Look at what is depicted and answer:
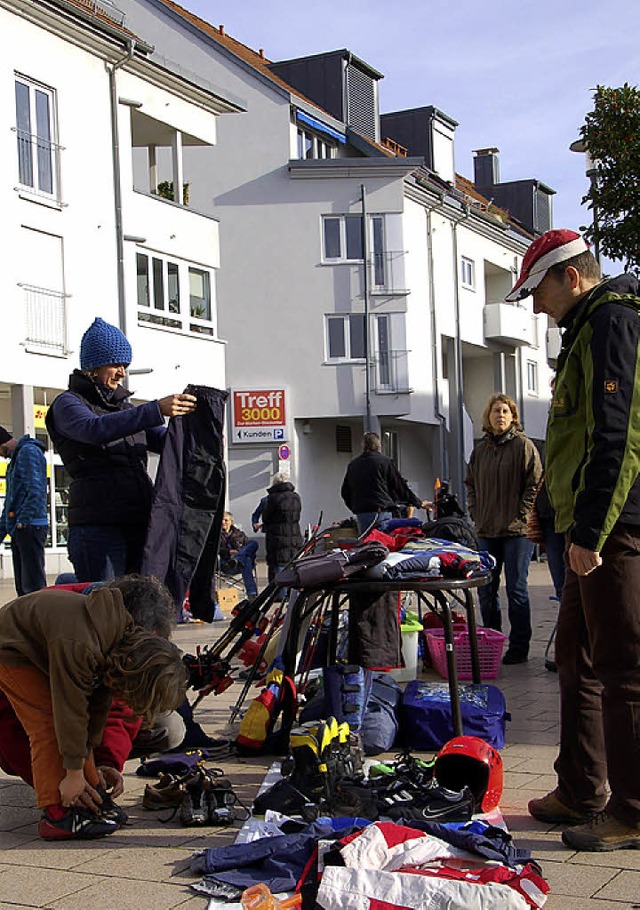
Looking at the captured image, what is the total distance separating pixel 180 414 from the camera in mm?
5727

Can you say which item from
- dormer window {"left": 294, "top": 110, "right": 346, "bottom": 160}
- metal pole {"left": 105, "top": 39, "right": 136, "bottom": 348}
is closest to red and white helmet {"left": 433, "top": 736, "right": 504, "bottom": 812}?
metal pole {"left": 105, "top": 39, "right": 136, "bottom": 348}

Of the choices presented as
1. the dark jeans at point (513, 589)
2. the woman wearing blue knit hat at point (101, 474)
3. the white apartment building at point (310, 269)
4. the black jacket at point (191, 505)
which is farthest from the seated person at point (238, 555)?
the white apartment building at point (310, 269)

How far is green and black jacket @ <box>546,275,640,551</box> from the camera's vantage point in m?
4.13

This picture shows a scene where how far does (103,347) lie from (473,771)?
2.62m

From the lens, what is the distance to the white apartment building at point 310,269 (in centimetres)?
3759

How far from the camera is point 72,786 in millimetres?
4398

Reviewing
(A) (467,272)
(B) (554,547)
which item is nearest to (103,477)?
(B) (554,547)

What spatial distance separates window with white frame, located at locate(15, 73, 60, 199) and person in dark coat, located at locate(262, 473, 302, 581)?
10.8 meters

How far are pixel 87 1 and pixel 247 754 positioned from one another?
84.6ft

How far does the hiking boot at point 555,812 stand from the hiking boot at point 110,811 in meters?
1.55

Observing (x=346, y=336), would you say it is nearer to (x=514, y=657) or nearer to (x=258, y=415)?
(x=258, y=415)

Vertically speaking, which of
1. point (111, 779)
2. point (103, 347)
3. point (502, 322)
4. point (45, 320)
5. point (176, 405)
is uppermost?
point (502, 322)

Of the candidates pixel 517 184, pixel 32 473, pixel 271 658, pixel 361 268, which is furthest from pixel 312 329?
pixel 271 658

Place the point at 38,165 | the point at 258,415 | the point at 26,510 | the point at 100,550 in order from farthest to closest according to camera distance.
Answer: the point at 258,415 → the point at 38,165 → the point at 26,510 → the point at 100,550
